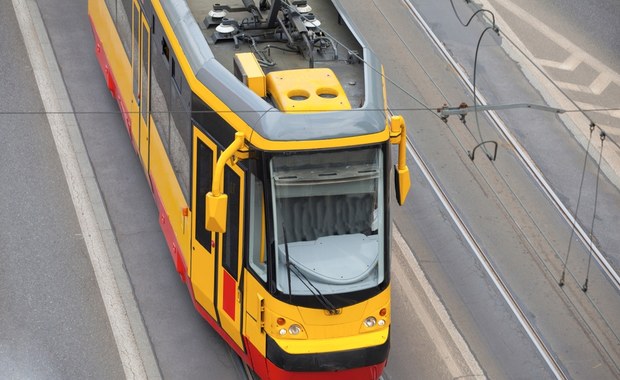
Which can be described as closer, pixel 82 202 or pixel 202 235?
pixel 202 235

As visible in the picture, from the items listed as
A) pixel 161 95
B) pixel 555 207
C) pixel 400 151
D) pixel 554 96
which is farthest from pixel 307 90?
pixel 554 96

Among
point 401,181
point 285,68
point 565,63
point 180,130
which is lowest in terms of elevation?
point 565,63

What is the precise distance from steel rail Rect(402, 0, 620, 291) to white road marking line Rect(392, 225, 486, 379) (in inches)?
92.2

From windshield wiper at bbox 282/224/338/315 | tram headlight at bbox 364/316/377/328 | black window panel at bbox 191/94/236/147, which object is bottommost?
tram headlight at bbox 364/316/377/328

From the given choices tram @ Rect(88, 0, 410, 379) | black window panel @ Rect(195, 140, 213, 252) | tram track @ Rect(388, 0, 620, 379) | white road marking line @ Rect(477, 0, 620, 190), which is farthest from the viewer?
white road marking line @ Rect(477, 0, 620, 190)

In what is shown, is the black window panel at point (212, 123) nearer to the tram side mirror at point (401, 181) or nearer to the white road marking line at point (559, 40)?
the tram side mirror at point (401, 181)

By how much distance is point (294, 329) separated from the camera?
12.9 metres

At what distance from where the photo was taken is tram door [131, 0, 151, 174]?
1566 centimetres

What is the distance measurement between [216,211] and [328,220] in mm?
1178

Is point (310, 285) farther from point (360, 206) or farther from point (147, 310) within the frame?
point (147, 310)

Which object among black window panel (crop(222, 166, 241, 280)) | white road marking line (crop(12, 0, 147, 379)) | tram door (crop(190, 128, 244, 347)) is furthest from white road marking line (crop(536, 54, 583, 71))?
black window panel (crop(222, 166, 241, 280))

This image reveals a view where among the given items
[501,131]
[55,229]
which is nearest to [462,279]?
[501,131]

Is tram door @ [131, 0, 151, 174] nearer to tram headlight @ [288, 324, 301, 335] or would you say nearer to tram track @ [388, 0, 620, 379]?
tram track @ [388, 0, 620, 379]

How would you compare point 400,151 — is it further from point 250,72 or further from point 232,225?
point 232,225
